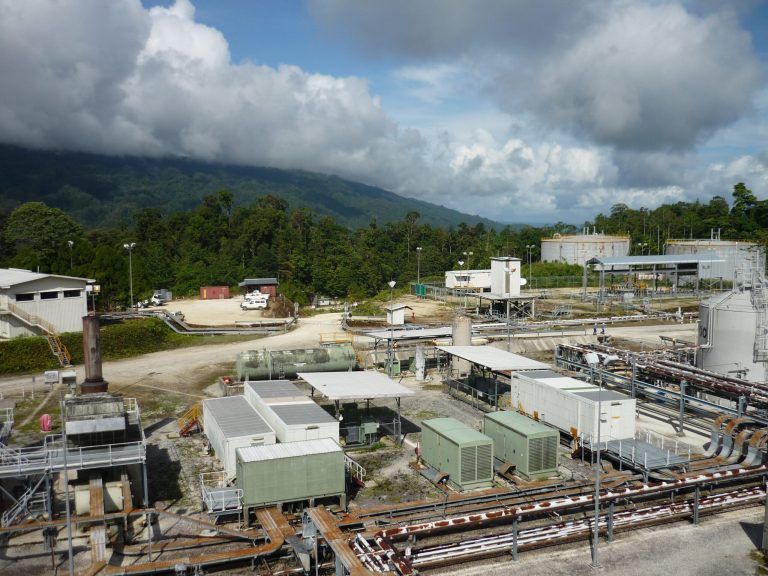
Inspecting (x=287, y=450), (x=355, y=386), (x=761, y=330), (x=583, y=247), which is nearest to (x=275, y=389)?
(x=355, y=386)

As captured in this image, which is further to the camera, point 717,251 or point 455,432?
point 717,251

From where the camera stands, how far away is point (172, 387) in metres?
42.0

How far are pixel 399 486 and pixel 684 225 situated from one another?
145 metres

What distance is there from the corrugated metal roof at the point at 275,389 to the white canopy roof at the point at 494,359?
1028cm

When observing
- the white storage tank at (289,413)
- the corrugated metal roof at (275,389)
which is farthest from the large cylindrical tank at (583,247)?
the white storage tank at (289,413)

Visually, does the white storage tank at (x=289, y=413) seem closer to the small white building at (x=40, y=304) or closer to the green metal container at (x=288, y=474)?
the green metal container at (x=288, y=474)

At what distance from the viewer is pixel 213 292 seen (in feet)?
295

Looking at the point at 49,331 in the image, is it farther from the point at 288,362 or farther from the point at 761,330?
the point at 761,330

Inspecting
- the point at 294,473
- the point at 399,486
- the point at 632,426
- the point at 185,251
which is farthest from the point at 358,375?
the point at 185,251

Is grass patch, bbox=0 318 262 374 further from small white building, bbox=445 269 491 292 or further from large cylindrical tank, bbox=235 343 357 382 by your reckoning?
small white building, bbox=445 269 491 292

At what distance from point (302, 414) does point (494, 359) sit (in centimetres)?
1363

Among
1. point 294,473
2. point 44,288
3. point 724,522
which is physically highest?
point 44,288

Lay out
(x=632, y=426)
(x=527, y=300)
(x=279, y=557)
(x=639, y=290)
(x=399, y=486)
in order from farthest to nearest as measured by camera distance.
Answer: (x=639, y=290) → (x=527, y=300) → (x=632, y=426) → (x=399, y=486) → (x=279, y=557)

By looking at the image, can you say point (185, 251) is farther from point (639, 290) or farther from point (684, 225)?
point (684, 225)
